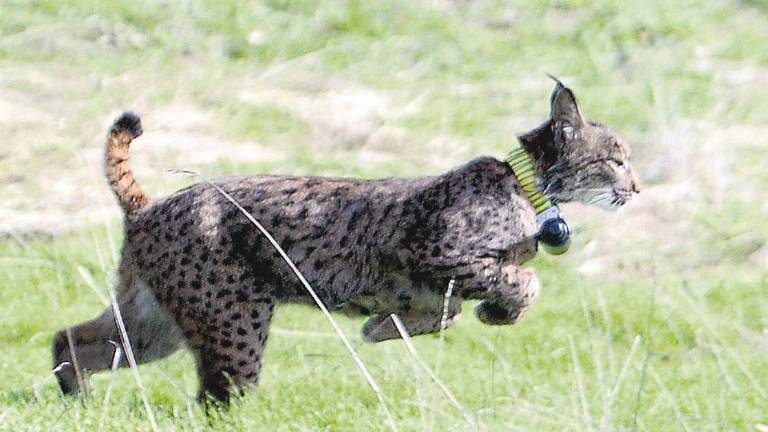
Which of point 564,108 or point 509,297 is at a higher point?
point 564,108

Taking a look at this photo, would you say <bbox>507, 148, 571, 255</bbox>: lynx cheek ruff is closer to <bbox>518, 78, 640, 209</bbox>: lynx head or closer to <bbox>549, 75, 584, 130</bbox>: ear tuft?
<bbox>518, 78, 640, 209</bbox>: lynx head

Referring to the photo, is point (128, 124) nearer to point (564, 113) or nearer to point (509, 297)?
point (509, 297)

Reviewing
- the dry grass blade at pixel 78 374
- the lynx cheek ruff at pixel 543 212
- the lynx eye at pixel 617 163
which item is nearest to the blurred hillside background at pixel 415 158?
the dry grass blade at pixel 78 374

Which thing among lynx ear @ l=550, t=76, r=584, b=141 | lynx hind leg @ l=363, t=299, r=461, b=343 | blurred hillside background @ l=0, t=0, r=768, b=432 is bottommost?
blurred hillside background @ l=0, t=0, r=768, b=432

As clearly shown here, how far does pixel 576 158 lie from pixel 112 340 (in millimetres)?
2365

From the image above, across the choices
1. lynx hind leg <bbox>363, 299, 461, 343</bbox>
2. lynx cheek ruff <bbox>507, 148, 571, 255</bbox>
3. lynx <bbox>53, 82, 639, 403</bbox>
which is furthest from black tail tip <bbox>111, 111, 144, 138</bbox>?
lynx cheek ruff <bbox>507, 148, 571, 255</bbox>

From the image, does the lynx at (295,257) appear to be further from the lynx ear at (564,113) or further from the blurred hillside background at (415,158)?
the blurred hillside background at (415,158)

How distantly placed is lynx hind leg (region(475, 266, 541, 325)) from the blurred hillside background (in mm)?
209

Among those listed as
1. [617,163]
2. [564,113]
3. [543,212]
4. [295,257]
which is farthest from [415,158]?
[295,257]

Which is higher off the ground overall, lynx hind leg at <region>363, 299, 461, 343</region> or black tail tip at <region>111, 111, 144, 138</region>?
black tail tip at <region>111, 111, 144, 138</region>

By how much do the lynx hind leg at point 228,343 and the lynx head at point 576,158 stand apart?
61.7 inches

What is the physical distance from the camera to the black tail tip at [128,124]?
24.9ft

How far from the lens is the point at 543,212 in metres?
7.82

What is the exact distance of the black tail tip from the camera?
24.9ft
